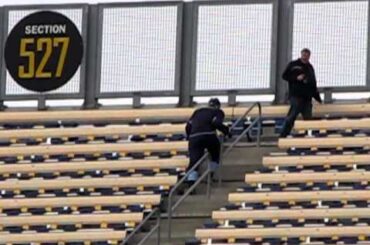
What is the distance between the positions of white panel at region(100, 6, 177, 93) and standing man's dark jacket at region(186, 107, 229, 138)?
2487 mm

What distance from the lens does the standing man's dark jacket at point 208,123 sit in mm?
30188

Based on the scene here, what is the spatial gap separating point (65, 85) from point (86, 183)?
2.64m

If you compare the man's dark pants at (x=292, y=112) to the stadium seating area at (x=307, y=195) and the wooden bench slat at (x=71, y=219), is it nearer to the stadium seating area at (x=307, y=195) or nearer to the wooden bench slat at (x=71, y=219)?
the stadium seating area at (x=307, y=195)

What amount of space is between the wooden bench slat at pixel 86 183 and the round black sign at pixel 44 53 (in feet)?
7.52

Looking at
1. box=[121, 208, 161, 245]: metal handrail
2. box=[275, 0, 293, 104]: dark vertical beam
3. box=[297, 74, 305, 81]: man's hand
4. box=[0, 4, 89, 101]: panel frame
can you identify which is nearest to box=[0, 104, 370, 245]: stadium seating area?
box=[121, 208, 161, 245]: metal handrail

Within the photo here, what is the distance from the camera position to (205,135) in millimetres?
30234

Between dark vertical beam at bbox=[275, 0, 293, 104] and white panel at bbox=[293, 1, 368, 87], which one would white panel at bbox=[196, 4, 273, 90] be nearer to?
dark vertical beam at bbox=[275, 0, 293, 104]

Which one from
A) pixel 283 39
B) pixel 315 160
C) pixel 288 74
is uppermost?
pixel 283 39

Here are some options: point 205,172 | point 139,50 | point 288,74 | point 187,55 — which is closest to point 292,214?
point 205,172

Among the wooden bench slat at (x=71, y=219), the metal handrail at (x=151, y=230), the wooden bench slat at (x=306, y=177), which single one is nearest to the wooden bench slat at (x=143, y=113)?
the wooden bench slat at (x=306, y=177)

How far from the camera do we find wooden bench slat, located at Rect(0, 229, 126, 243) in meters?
29.6

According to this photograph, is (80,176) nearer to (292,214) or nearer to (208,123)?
(208,123)

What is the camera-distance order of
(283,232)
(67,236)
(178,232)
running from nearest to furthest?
(283,232), (178,232), (67,236)

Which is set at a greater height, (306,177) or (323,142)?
(323,142)
